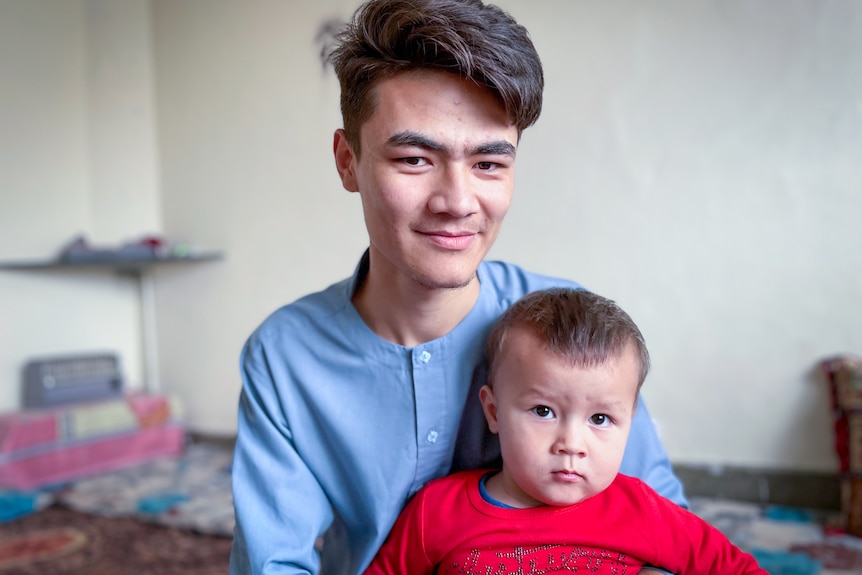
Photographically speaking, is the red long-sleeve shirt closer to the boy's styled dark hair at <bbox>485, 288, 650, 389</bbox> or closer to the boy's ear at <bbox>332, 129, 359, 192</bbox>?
the boy's styled dark hair at <bbox>485, 288, 650, 389</bbox>

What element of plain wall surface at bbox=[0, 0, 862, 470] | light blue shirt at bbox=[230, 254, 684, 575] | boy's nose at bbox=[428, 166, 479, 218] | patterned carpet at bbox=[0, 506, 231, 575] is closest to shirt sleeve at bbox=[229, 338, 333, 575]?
light blue shirt at bbox=[230, 254, 684, 575]

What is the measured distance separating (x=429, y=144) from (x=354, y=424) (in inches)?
18.4

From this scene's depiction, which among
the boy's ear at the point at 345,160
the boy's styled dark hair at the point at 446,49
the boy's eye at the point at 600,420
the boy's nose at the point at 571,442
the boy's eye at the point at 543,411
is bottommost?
the boy's nose at the point at 571,442

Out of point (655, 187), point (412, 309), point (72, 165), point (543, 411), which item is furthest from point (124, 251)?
point (543, 411)

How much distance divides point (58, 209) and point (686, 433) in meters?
2.96

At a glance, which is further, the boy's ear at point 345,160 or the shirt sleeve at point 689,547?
the boy's ear at point 345,160

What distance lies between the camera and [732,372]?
2.47 metres

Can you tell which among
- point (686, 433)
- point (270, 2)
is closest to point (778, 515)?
point (686, 433)

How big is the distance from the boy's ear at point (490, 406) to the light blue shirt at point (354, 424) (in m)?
0.08

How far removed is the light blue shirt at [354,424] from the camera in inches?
47.0

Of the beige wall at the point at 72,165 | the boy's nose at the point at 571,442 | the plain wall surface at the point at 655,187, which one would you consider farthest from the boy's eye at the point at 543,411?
the beige wall at the point at 72,165

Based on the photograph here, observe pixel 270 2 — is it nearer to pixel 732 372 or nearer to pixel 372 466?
pixel 732 372

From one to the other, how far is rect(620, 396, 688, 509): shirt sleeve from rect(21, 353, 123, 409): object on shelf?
2824mm

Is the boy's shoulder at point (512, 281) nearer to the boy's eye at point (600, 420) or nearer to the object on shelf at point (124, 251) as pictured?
the boy's eye at point (600, 420)
